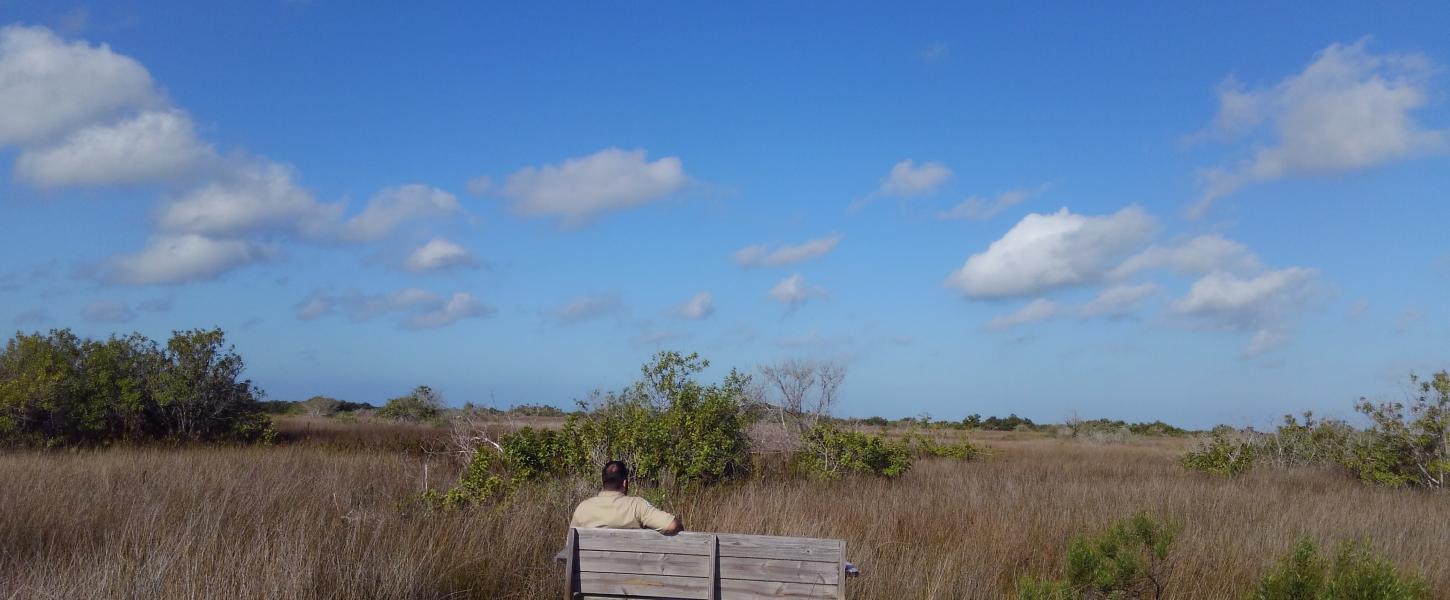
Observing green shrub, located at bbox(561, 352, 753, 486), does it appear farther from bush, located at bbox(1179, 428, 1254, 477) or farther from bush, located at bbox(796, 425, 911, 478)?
bush, located at bbox(1179, 428, 1254, 477)

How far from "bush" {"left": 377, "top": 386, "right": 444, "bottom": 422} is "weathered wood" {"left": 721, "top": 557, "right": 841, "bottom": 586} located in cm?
3280

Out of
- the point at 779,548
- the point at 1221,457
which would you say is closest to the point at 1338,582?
the point at 779,548

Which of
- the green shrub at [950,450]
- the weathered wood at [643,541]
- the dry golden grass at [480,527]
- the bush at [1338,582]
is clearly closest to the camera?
the bush at [1338,582]

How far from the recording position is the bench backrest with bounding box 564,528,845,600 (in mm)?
5109

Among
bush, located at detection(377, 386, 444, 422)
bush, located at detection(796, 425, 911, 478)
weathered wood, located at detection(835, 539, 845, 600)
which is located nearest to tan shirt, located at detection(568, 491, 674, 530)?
weathered wood, located at detection(835, 539, 845, 600)

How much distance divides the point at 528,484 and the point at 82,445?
499 inches

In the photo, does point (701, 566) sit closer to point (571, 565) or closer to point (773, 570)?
point (773, 570)

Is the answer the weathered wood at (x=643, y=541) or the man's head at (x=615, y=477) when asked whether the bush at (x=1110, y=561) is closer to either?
the weathered wood at (x=643, y=541)

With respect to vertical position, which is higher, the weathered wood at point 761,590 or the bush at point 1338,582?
the bush at point 1338,582

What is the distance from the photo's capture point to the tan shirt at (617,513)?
5848mm

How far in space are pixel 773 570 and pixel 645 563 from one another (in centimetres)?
76

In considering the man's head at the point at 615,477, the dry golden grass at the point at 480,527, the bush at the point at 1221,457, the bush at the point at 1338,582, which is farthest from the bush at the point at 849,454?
the bush at the point at 1338,582

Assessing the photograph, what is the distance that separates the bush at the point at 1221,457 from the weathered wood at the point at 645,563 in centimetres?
1700

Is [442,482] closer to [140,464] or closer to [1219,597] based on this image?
[140,464]
